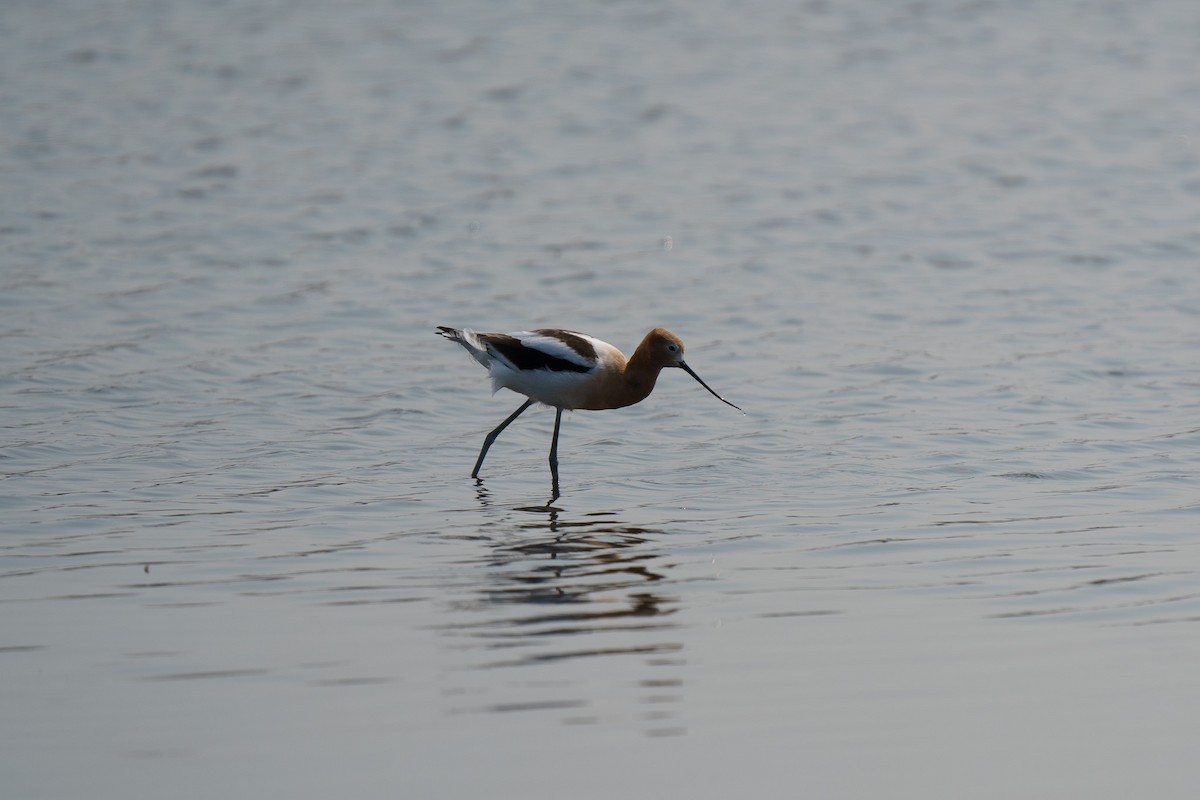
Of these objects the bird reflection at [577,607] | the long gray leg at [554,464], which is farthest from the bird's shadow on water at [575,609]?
the long gray leg at [554,464]

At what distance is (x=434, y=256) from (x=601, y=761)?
404 inches

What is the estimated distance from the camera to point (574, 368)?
9.50 meters

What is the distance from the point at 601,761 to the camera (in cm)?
529

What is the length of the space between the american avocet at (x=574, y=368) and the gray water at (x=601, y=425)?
1.40ft

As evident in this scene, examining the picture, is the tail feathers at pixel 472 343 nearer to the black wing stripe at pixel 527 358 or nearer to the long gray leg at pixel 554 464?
the black wing stripe at pixel 527 358

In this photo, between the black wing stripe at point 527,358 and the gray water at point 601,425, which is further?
the black wing stripe at point 527,358

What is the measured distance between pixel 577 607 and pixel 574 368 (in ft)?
8.92

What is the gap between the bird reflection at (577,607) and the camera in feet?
19.7

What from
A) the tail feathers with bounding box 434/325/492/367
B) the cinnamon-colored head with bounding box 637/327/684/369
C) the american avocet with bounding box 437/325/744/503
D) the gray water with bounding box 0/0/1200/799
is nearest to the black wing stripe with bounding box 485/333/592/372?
the american avocet with bounding box 437/325/744/503

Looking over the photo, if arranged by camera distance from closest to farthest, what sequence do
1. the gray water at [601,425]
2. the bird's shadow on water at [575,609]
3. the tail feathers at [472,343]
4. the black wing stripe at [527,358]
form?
1. the gray water at [601,425]
2. the bird's shadow on water at [575,609]
3. the black wing stripe at [527,358]
4. the tail feathers at [472,343]

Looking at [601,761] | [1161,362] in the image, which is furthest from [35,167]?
[601,761]

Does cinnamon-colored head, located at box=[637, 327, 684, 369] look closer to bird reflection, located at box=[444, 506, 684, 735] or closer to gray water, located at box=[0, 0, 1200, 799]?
gray water, located at box=[0, 0, 1200, 799]

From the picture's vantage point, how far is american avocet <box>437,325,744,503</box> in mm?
9523

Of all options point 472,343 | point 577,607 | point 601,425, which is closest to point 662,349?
point 472,343
